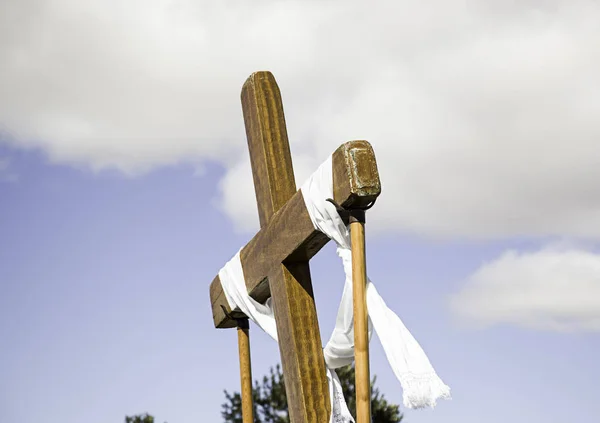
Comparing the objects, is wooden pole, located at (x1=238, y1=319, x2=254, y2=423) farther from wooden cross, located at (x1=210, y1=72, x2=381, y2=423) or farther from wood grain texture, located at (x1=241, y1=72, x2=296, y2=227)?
wood grain texture, located at (x1=241, y1=72, x2=296, y2=227)

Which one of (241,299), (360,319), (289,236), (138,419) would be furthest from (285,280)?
(138,419)

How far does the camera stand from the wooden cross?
2.52 metres

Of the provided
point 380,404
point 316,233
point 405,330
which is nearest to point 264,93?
point 316,233

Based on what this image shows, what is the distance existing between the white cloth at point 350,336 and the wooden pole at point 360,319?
0.08 metres

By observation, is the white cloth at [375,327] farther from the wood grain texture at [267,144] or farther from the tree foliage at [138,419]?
the tree foliage at [138,419]

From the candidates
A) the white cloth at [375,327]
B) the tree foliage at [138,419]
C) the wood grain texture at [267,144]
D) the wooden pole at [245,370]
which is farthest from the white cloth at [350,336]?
the tree foliage at [138,419]

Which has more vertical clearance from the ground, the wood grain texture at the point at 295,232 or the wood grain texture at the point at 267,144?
the wood grain texture at the point at 267,144

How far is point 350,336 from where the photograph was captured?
9.20ft

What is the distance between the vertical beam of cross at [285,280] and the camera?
2.93 m

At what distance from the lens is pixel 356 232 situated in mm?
2465

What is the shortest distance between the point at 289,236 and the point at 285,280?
0.54 ft

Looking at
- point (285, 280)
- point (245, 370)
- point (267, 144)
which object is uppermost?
point (267, 144)

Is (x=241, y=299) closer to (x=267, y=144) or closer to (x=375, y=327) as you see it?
(x=267, y=144)

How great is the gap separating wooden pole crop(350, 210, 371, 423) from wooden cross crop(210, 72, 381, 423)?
0.27 feet
